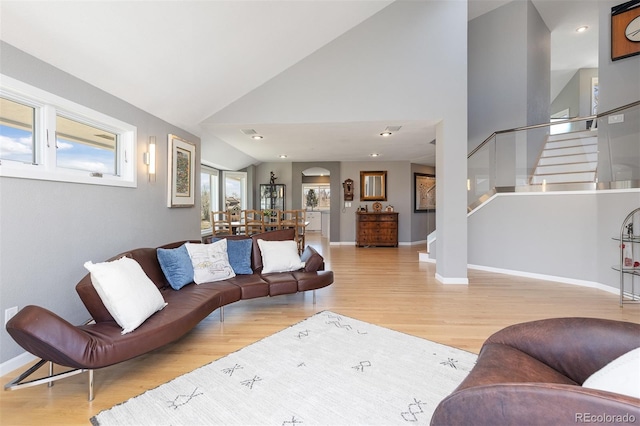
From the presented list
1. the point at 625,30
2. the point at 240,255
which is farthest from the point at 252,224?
the point at 625,30

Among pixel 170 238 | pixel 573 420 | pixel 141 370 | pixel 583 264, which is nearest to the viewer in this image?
pixel 573 420

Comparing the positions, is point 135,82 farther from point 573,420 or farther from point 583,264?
point 583,264

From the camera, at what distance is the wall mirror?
843cm

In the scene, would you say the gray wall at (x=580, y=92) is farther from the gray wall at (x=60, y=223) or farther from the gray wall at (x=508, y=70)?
the gray wall at (x=60, y=223)

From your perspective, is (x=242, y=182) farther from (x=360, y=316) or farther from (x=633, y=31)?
(x=633, y=31)

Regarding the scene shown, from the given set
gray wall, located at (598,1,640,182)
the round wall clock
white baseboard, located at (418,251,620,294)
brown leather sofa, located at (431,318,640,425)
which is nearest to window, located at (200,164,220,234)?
white baseboard, located at (418,251,620,294)

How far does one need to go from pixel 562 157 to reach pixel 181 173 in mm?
6367

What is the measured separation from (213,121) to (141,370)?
3424 mm

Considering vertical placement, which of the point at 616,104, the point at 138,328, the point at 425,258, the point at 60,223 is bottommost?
the point at 425,258

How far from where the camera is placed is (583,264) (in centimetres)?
434

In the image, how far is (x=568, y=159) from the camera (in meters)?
4.94

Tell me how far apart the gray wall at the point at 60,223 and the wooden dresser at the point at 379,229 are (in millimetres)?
5774

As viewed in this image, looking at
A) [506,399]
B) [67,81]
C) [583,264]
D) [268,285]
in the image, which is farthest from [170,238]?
[583,264]

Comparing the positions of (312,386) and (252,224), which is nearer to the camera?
(312,386)
